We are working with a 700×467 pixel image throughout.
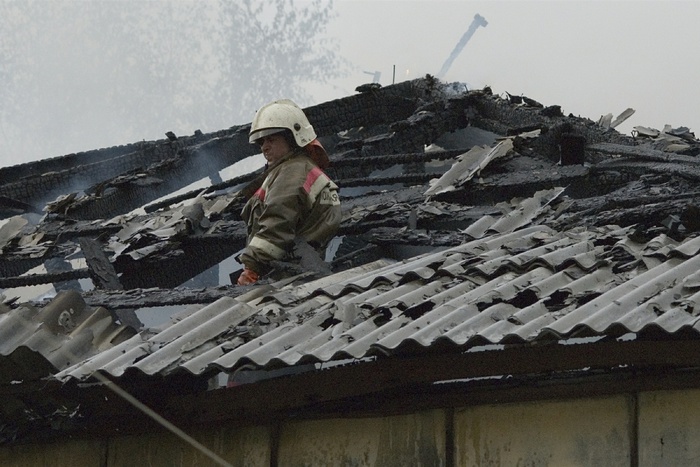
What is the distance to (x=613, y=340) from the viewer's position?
6.28 metres

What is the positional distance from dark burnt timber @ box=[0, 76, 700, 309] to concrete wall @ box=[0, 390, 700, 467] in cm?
164

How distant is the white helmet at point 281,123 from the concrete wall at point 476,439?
3.26m

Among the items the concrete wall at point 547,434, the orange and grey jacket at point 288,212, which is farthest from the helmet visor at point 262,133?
the concrete wall at point 547,434

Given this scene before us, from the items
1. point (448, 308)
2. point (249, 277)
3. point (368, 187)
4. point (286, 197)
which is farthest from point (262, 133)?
point (368, 187)

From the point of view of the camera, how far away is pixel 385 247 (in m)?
10.8

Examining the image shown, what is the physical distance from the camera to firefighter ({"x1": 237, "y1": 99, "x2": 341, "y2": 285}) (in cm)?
982

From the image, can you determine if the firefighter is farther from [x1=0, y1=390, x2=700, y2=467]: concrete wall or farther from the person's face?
[x1=0, y1=390, x2=700, y2=467]: concrete wall

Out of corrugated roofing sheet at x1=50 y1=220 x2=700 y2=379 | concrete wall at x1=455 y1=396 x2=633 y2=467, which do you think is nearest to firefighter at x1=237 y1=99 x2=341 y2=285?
corrugated roofing sheet at x1=50 y1=220 x2=700 y2=379

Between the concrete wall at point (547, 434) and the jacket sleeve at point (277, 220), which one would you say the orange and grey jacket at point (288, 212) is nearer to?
the jacket sleeve at point (277, 220)

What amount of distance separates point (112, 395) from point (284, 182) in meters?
3.13

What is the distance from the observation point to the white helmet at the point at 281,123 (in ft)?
34.2

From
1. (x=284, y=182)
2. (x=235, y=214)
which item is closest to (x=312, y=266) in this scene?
(x=284, y=182)

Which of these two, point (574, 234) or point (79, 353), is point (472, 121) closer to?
point (574, 234)

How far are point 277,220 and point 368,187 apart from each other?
16.3ft
